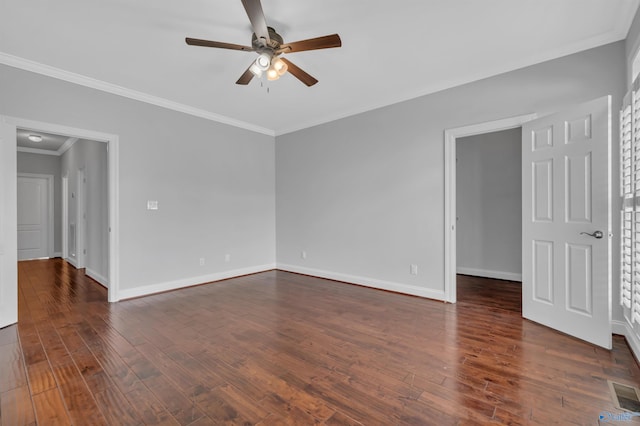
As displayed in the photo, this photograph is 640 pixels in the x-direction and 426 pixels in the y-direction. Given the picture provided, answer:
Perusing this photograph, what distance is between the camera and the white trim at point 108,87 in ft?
9.98

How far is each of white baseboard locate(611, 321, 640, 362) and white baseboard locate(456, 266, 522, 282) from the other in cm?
213

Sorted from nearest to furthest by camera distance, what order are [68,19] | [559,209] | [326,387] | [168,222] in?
[326,387], [68,19], [559,209], [168,222]

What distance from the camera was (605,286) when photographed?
8.04 feet

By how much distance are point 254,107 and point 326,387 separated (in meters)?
3.95

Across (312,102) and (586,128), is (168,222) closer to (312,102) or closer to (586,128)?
(312,102)

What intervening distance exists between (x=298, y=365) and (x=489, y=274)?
4260 millimetres

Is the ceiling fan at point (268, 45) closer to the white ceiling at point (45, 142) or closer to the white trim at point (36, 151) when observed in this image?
the white ceiling at point (45, 142)

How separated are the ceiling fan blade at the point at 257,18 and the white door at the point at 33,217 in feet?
27.2

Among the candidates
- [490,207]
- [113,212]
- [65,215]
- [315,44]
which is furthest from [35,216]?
[490,207]

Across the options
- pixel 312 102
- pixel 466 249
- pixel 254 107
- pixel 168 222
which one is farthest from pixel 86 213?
pixel 466 249

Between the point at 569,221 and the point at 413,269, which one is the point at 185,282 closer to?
the point at 413,269

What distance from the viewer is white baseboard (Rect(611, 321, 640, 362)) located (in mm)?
2252

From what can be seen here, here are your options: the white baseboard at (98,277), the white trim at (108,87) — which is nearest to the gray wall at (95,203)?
the white baseboard at (98,277)

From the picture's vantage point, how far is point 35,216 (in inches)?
284
